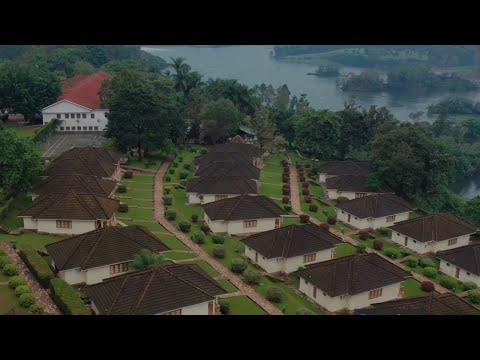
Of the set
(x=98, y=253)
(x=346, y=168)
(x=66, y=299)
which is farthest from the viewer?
(x=346, y=168)

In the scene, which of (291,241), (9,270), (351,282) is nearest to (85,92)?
(291,241)

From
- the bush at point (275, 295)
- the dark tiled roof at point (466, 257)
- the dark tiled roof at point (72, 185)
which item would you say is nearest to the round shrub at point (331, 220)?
the dark tiled roof at point (466, 257)

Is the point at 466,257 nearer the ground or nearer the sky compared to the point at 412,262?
nearer the sky

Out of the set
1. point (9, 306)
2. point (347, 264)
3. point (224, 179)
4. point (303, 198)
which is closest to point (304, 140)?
point (303, 198)

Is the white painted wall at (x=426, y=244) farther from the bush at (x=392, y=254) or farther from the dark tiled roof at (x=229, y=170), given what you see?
the dark tiled roof at (x=229, y=170)

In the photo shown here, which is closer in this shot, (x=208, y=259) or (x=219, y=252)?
(x=208, y=259)

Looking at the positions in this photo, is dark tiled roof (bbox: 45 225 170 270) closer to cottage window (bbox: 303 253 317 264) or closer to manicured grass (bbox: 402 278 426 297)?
cottage window (bbox: 303 253 317 264)

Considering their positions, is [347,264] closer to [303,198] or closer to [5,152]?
[303,198]

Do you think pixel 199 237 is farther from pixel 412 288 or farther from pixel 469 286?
pixel 469 286
